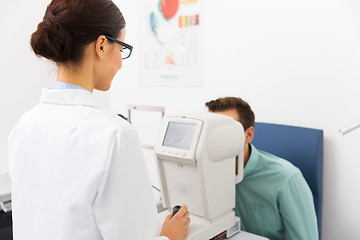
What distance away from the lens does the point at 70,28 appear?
0.78 metres

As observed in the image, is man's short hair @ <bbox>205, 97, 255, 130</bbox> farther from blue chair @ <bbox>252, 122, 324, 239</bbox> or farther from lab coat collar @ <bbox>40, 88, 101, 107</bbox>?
lab coat collar @ <bbox>40, 88, 101, 107</bbox>

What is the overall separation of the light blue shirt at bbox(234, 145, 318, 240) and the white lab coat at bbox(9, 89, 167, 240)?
725mm

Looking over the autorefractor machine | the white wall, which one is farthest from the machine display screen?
the white wall

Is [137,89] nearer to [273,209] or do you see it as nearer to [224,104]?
[224,104]

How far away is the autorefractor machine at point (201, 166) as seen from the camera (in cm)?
103

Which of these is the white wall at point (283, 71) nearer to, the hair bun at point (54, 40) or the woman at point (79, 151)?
the woman at point (79, 151)

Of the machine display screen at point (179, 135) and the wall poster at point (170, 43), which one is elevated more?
the wall poster at point (170, 43)

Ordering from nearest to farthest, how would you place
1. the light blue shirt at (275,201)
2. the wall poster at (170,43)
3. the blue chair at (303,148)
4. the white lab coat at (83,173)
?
the white lab coat at (83,173)
the light blue shirt at (275,201)
the blue chair at (303,148)
the wall poster at (170,43)

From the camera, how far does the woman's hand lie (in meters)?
0.98

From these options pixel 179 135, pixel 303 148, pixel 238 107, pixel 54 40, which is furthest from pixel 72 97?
pixel 303 148

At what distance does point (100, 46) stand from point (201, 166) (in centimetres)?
45

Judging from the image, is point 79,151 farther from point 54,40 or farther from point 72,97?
point 54,40

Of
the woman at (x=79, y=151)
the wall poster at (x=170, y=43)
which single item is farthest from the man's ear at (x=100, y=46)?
the wall poster at (x=170, y=43)

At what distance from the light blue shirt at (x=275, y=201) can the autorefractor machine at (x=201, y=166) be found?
0.27m
